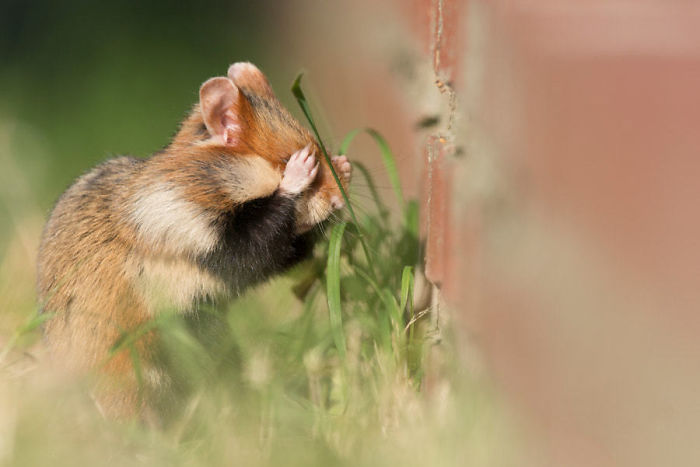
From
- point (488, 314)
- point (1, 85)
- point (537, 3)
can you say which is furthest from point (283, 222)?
point (1, 85)

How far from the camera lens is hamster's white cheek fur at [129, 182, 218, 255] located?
203 cm

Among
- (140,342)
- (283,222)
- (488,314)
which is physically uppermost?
(283,222)

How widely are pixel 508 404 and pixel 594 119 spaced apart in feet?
2.21

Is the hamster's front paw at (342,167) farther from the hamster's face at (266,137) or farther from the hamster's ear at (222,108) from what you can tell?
the hamster's ear at (222,108)

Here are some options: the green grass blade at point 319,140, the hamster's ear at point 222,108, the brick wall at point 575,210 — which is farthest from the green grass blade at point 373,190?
the hamster's ear at point 222,108

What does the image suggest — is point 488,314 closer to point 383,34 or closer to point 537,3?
point 537,3

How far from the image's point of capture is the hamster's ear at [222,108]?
202cm

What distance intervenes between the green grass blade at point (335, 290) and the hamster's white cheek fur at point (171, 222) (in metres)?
0.32

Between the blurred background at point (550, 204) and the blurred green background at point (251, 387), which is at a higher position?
the blurred background at point (550, 204)

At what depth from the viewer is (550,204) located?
142 centimetres

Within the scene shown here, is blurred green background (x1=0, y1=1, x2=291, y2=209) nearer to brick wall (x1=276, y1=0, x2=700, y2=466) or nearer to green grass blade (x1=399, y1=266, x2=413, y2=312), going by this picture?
green grass blade (x1=399, y1=266, x2=413, y2=312)

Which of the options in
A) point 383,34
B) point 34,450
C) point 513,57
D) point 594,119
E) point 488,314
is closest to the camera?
point 594,119

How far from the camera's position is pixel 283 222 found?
203cm

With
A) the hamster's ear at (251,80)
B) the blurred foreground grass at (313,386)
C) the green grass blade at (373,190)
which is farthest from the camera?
the green grass blade at (373,190)
